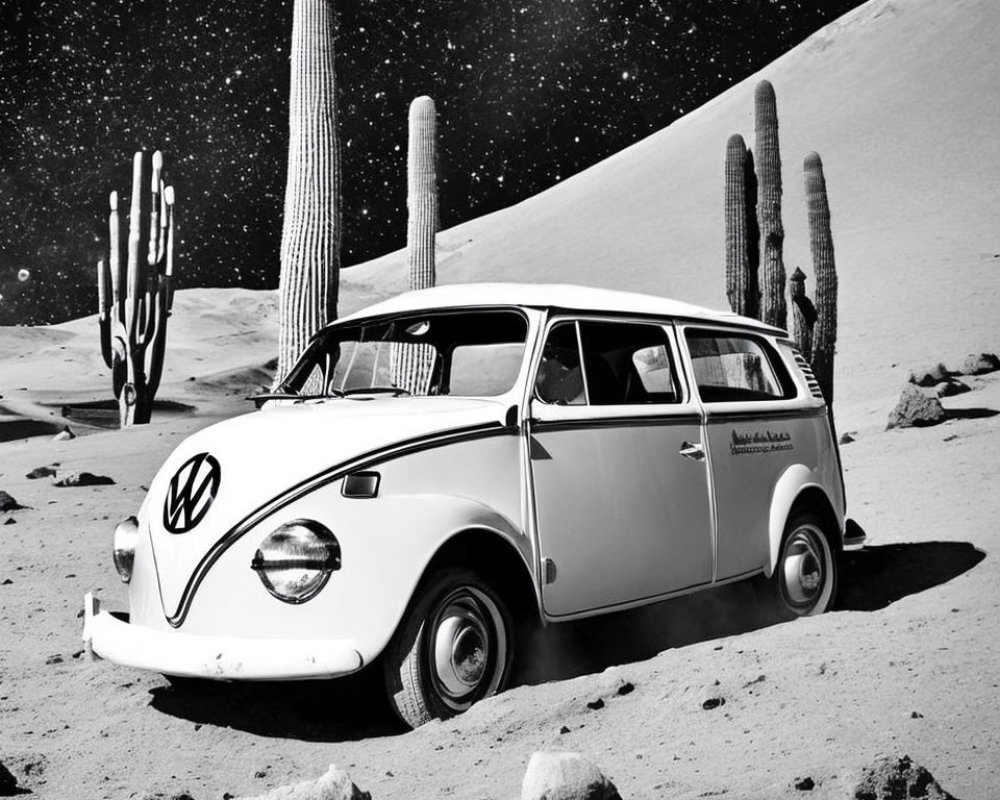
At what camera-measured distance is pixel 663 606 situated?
6.13 meters

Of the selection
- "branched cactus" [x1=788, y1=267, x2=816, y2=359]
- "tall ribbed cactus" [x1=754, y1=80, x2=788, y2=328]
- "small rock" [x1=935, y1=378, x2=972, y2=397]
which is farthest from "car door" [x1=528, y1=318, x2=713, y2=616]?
"small rock" [x1=935, y1=378, x2=972, y2=397]

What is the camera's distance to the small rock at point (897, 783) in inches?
128

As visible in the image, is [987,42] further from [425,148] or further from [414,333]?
[414,333]

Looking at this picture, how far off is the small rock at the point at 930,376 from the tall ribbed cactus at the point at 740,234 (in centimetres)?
493

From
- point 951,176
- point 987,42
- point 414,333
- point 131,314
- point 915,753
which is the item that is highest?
point 987,42

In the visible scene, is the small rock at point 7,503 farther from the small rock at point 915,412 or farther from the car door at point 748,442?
the small rock at point 915,412

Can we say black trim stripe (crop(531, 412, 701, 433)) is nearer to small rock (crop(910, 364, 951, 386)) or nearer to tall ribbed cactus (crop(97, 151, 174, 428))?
small rock (crop(910, 364, 951, 386))

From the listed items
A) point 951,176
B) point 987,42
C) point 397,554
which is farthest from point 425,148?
point 987,42

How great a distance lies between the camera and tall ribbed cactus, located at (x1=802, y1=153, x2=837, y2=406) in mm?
15851

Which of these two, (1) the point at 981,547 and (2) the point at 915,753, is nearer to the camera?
(2) the point at 915,753

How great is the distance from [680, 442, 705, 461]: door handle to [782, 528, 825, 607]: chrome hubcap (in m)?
0.93

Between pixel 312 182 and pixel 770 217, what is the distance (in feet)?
27.3

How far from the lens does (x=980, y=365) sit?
19469 millimetres

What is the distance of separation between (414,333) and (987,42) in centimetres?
7777
